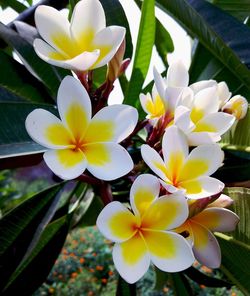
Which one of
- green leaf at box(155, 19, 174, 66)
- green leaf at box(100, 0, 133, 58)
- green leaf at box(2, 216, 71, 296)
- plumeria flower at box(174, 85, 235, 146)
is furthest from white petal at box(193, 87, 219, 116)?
green leaf at box(155, 19, 174, 66)

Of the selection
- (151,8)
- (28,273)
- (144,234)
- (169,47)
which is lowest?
(28,273)

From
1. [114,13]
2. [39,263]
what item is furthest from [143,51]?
[39,263]

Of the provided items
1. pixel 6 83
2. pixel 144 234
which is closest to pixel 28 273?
pixel 6 83

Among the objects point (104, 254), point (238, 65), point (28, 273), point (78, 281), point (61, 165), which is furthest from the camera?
point (104, 254)

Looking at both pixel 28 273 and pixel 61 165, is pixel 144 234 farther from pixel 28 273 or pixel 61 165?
pixel 28 273

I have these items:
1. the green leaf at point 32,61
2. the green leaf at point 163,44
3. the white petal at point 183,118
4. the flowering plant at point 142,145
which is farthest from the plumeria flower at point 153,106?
the green leaf at point 163,44

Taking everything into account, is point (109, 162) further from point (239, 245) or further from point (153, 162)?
point (239, 245)

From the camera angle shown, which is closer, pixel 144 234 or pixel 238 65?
pixel 144 234
